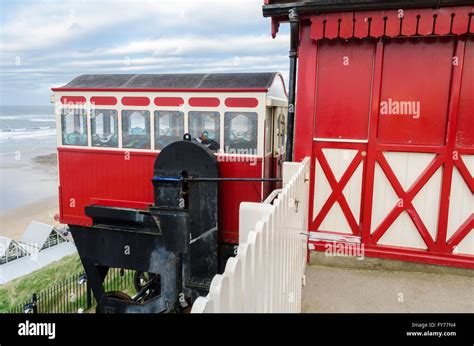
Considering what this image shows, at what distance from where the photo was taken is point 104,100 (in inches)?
278

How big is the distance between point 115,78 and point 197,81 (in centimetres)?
178

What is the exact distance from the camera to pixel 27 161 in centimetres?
3622

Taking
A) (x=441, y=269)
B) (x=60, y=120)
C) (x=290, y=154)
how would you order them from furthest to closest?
(x=60, y=120) → (x=290, y=154) → (x=441, y=269)

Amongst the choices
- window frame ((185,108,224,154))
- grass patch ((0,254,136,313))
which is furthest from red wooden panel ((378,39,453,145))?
grass patch ((0,254,136,313))

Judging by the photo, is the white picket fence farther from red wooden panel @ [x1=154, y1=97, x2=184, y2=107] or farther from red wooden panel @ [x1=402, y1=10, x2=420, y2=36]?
red wooden panel @ [x1=154, y1=97, x2=184, y2=107]

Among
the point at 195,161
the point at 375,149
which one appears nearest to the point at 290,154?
the point at 375,149

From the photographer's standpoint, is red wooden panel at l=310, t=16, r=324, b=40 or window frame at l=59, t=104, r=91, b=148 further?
window frame at l=59, t=104, r=91, b=148

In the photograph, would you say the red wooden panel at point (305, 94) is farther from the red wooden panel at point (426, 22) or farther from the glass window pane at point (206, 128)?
the glass window pane at point (206, 128)

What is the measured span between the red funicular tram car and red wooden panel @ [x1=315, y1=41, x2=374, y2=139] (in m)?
1.54

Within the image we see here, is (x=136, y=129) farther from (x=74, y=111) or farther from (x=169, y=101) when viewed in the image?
(x=74, y=111)

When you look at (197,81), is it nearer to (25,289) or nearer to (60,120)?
(60,120)

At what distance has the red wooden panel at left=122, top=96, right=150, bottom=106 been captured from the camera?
6774mm

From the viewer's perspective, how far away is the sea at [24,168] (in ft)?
86.3

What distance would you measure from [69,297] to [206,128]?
811 centimetres
